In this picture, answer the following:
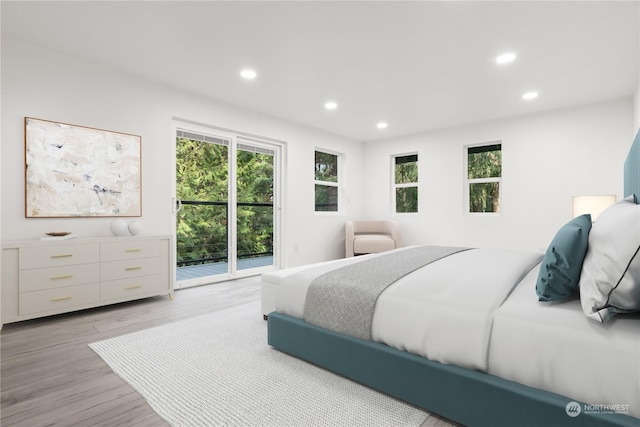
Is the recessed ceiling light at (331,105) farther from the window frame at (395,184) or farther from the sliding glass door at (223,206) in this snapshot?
the window frame at (395,184)

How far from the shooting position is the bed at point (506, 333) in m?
1.09

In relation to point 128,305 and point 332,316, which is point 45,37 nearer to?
point 128,305

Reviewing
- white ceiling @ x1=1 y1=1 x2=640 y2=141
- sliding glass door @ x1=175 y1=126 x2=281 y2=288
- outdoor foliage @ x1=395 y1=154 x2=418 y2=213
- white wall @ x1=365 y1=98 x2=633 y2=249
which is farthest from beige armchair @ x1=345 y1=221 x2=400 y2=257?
white ceiling @ x1=1 y1=1 x2=640 y2=141

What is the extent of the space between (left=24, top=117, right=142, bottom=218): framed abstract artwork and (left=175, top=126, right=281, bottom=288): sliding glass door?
2.03 ft

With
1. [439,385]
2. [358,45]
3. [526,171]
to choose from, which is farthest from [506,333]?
[526,171]

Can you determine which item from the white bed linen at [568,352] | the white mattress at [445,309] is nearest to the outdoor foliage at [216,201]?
the white mattress at [445,309]

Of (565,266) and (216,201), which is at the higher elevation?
(216,201)

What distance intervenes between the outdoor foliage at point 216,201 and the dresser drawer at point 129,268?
2.38 feet

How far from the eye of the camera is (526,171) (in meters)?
4.87

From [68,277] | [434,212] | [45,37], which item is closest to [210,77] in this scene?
[45,37]

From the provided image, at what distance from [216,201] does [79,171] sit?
160 centimetres

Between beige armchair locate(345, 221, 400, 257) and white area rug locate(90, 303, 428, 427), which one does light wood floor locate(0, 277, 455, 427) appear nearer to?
white area rug locate(90, 303, 428, 427)

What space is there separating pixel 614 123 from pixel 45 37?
6.39 m

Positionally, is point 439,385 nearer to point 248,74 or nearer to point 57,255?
point 57,255
